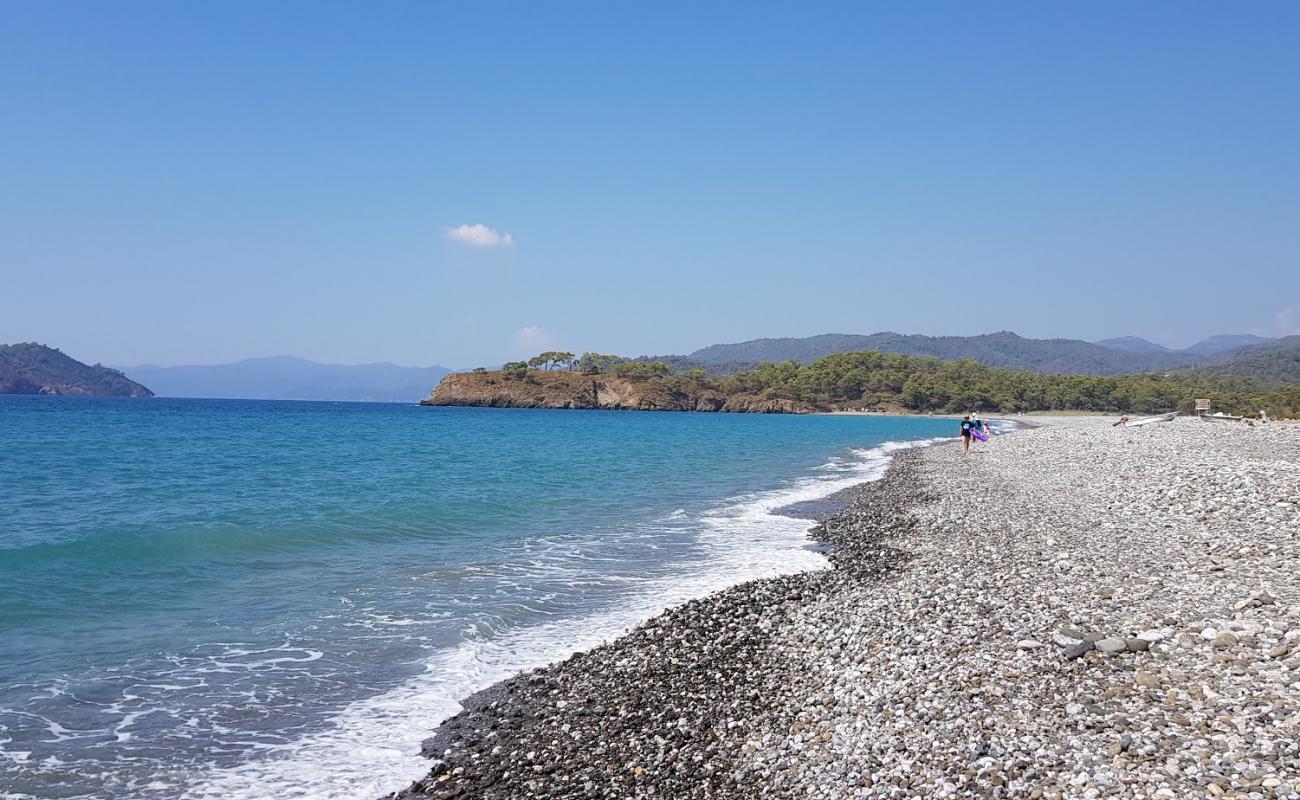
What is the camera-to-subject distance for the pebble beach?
21.3 ft

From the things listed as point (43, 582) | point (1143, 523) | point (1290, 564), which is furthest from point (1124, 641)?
point (43, 582)

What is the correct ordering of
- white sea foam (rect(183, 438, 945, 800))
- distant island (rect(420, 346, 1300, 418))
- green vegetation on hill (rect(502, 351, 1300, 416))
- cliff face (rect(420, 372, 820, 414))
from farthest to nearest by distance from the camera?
cliff face (rect(420, 372, 820, 414)) → distant island (rect(420, 346, 1300, 418)) → green vegetation on hill (rect(502, 351, 1300, 416)) → white sea foam (rect(183, 438, 945, 800))

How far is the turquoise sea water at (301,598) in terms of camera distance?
908cm

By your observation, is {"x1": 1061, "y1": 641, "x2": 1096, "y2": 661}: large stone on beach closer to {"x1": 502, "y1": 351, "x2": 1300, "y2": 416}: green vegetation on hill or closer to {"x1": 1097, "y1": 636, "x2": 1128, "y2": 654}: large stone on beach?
{"x1": 1097, "y1": 636, "x2": 1128, "y2": 654}: large stone on beach

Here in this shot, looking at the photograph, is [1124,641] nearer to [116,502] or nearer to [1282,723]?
[1282,723]

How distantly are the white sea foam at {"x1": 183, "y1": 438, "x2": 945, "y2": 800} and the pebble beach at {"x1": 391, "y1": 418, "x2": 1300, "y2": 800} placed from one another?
1.53 ft

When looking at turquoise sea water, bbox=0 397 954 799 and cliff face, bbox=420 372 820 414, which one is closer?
turquoise sea water, bbox=0 397 954 799

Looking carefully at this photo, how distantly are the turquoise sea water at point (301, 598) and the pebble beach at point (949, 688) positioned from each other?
1591mm

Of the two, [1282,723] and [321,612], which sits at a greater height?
[1282,723]

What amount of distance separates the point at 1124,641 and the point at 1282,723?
2562 millimetres

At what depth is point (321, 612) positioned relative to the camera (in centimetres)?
1484

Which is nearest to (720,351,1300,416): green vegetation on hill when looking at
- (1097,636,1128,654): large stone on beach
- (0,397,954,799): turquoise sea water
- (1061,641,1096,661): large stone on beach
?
(0,397,954,799): turquoise sea water

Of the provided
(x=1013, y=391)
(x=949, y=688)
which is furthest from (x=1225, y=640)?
(x=1013, y=391)

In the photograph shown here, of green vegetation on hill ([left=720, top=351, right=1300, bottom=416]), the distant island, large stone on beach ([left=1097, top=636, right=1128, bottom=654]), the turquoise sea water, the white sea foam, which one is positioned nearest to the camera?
the white sea foam
